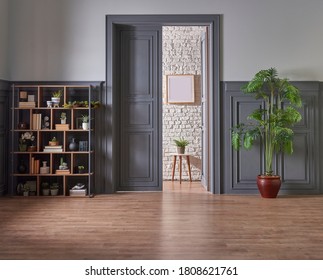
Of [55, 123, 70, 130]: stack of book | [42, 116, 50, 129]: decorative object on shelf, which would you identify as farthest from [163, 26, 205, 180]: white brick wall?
[42, 116, 50, 129]: decorative object on shelf

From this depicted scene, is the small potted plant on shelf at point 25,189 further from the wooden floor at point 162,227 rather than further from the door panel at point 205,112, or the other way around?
the door panel at point 205,112

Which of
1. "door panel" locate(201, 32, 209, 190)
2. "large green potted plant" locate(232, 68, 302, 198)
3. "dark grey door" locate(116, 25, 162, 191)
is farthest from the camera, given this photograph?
"door panel" locate(201, 32, 209, 190)

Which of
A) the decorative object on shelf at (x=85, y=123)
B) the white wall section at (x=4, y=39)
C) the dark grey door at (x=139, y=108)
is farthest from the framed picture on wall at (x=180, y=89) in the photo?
the white wall section at (x=4, y=39)

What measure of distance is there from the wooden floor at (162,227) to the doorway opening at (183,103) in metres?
2.07

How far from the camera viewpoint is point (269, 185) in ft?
21.2

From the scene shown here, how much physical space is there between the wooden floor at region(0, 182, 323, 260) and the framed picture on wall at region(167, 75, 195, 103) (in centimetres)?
262

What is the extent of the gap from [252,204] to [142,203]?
5.34 feet

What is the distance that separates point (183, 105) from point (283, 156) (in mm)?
2629

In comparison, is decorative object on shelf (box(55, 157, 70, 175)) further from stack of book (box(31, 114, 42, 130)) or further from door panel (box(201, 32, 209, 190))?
door panel (box(201, 32, 209, 190))

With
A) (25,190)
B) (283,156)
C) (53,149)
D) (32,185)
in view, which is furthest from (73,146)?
(283,156)

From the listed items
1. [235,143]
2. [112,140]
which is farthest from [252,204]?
[112,140]

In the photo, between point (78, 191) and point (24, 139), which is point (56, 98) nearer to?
point (24, 139)

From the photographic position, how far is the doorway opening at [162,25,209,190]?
28.6ft

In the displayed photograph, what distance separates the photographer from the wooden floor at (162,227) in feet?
12.2
